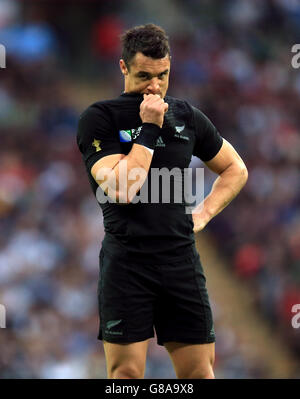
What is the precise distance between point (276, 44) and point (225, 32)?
731mm

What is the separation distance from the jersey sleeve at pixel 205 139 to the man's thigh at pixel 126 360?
3.10ft

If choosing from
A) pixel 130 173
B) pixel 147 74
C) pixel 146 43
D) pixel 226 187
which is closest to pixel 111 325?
pixel 130 173

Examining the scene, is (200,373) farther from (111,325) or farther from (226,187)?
(226,187)

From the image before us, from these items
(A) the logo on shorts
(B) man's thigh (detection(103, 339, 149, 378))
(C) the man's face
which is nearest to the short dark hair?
(C) the man's face

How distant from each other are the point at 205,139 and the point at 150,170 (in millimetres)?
391

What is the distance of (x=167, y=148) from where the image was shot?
3.38 meters

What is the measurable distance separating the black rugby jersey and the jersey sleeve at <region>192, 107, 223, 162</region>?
9 centimetres

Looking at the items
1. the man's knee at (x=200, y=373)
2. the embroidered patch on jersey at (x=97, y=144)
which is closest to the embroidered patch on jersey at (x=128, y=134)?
the embroidered patch on jersey at (x=97, y=144)

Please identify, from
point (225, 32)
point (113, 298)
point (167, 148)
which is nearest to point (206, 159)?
point (167, 148)

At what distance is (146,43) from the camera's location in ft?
10.9

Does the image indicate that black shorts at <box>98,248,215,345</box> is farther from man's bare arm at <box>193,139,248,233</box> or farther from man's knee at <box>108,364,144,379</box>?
man's bare arm at <box>193,139,248,233</box>

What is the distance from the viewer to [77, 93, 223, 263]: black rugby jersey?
3.29 metres

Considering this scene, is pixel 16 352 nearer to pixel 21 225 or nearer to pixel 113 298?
pixel 21 225

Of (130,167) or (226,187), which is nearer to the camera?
(130,167)
